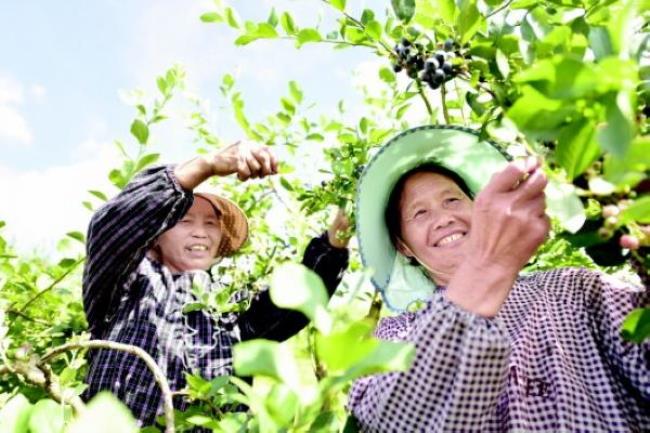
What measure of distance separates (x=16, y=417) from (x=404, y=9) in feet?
2.72

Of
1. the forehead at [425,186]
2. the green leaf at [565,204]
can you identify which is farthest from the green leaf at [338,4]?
the green leaf at [565,204]

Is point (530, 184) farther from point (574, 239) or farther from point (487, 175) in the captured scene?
point (487, 175)

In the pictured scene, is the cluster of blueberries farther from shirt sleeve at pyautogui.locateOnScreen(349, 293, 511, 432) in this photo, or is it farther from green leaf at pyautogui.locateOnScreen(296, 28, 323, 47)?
shirt sleeve at pyautogui.locateOnScreen(349, 293, 511, 432)

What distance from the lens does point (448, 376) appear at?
829 millimetres

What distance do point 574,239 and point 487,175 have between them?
2.16 feet

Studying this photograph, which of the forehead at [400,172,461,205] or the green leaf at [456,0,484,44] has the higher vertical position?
the green leaf at [456,0,484,44]

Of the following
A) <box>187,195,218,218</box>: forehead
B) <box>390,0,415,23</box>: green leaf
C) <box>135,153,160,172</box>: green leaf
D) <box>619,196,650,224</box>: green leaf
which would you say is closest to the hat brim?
<box>187,195,218,218</box>: forehead

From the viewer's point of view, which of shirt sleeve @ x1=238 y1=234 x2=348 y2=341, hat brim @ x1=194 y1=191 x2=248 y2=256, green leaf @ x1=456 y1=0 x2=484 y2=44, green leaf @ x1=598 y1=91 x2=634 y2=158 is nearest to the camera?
green leaf @ x1=598 y1=91 x2=634 y2=158

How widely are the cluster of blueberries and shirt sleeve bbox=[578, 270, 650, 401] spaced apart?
1.46ft

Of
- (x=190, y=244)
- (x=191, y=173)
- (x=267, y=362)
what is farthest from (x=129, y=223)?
(x=267, y=362)

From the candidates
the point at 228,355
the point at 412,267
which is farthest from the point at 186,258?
the point at 412,267

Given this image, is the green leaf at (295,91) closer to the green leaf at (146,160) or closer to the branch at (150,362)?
the green leaf at (146,160)

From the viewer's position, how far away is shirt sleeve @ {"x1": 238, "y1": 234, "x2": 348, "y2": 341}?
184 centimetres

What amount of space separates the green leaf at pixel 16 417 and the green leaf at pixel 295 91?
144 centimetres
